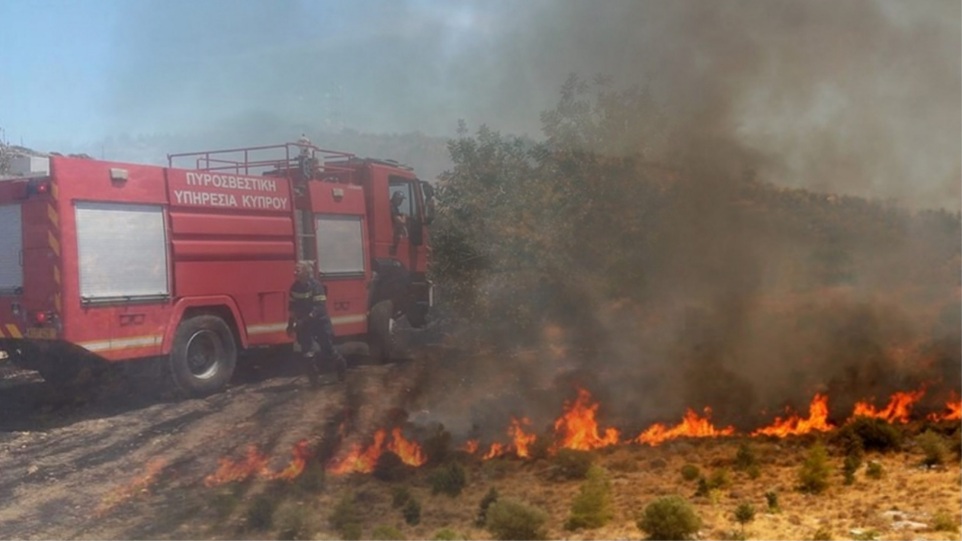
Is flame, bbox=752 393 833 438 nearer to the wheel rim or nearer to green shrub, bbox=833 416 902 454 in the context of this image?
green shrub, bbox=833 416 902 454

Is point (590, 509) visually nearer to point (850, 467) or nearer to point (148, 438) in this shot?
point (850, 467)

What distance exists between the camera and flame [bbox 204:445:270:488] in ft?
23.4

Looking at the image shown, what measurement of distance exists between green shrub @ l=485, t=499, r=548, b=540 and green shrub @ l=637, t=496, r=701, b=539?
69 cm

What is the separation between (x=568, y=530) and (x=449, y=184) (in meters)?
Result: 7.77

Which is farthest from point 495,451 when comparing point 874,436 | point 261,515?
point 874,436

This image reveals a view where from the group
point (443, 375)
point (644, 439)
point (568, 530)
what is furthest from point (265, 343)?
point (568, 530)

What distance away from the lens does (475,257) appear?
12586 mm

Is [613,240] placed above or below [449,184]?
below

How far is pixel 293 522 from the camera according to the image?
602cm

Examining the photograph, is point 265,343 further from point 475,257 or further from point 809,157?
point 809,157

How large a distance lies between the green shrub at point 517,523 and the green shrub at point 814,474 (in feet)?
7.55

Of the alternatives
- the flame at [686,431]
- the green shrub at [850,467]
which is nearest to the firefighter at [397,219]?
the flame at [686,431]

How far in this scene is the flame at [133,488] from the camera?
6.62 m

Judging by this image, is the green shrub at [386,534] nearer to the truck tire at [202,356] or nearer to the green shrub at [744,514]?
the green shrub at [744,514]
